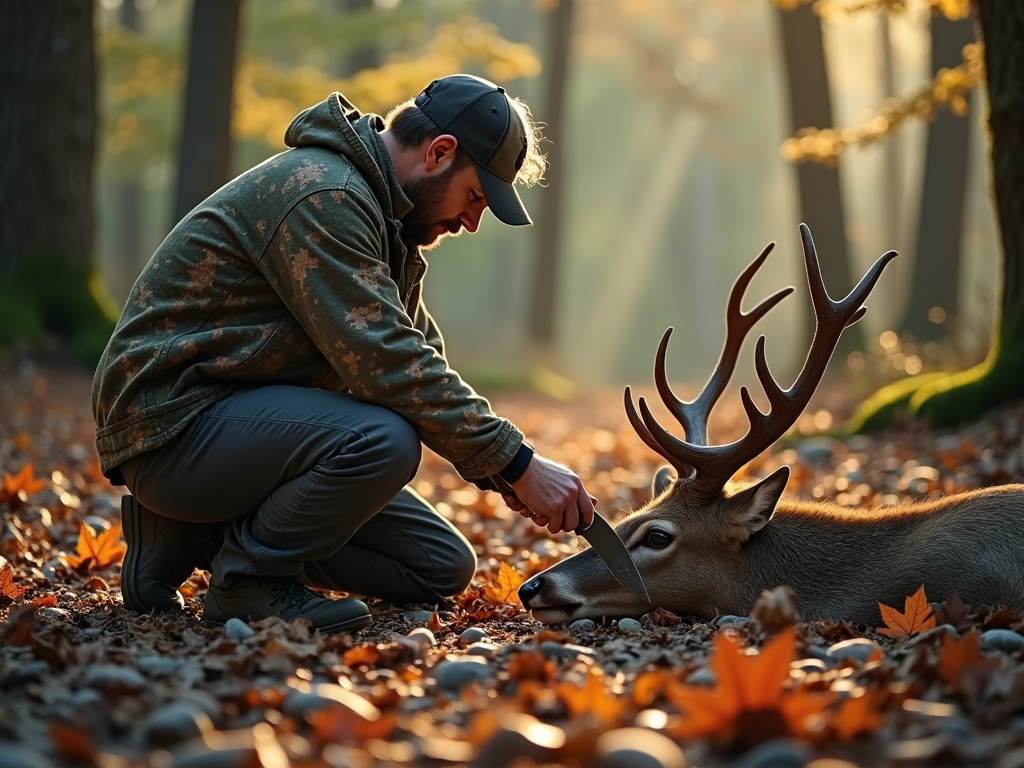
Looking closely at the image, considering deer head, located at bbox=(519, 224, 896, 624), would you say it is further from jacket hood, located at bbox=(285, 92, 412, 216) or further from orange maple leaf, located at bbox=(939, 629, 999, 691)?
orange maple leaf, located at bbox=(939, 629, 999, 691)

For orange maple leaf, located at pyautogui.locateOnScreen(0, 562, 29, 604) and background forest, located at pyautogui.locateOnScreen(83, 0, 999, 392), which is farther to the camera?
background forest, located at pyautogui.locateOnScreen(83, 0, 999, 392)

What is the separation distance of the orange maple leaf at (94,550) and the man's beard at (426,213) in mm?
1940

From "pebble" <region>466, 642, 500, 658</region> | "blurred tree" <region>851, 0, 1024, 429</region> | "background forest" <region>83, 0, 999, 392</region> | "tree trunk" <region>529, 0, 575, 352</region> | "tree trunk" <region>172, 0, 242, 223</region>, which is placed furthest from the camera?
"tree trunk" <region>529, 0, 575, 352</region>

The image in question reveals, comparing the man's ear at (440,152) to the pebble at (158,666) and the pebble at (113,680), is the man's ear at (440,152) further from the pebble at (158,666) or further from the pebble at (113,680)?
the pebble at (113,680)

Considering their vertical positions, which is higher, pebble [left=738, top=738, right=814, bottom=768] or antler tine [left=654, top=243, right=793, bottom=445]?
antler tine [left=654, top=243, right=793, bottom=445]

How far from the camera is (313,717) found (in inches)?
100

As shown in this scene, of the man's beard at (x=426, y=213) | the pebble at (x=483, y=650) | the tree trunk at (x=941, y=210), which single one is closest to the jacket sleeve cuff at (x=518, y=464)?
the pebble at (x=483, y=650)

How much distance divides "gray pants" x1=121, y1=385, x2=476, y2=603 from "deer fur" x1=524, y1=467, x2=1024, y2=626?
2.52ft

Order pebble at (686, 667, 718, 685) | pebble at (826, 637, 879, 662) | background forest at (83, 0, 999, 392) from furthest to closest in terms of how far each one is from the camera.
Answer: background forest at (83, 0, 999, 392) < pebble at (826, 637, 879, 662) < pebble at (686, 667, 718, 685)

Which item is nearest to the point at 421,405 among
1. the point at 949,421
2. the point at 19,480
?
the point at 19,480

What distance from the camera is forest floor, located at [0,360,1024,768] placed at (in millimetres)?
2352

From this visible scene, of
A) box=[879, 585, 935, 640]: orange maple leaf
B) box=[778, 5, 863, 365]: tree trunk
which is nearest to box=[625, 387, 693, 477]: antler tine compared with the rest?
box=[879, 585, 935, 640]: orange maple leaf

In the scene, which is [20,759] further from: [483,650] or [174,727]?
[483,650]

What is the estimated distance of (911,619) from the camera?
3.77 m
